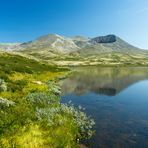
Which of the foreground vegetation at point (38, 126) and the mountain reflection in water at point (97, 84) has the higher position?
the foreground vegetation at point (38, 126)

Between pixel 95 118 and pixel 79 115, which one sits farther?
pixel 95 118

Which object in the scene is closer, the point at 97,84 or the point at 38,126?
the point at 38,126

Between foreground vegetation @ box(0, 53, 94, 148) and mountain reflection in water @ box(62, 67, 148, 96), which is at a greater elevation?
foreground vegetation @ box(0, 53, 94, 148)

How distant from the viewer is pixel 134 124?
82.7 feet

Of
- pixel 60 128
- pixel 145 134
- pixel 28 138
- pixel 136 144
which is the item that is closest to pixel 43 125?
pixel 60 128

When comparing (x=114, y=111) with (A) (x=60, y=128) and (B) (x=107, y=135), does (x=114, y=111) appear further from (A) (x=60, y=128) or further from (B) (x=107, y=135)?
(A) (x=60, y=128)

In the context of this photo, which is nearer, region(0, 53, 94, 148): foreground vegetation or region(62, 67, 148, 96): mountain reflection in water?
region(0, 53, 94, 148): foreground vegetation

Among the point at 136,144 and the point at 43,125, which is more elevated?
the point at 43,125

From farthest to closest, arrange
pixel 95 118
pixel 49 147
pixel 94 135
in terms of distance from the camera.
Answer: pixel 95 118
pixel 94 135
pixel 49 147

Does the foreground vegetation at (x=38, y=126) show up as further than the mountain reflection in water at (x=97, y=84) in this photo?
No

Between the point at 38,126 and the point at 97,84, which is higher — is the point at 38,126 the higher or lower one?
the higher one

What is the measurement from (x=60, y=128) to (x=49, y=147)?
3.31 meters

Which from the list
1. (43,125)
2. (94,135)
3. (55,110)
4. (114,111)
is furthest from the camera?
(114,111)

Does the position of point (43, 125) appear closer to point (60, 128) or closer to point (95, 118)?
point (60, 128)
